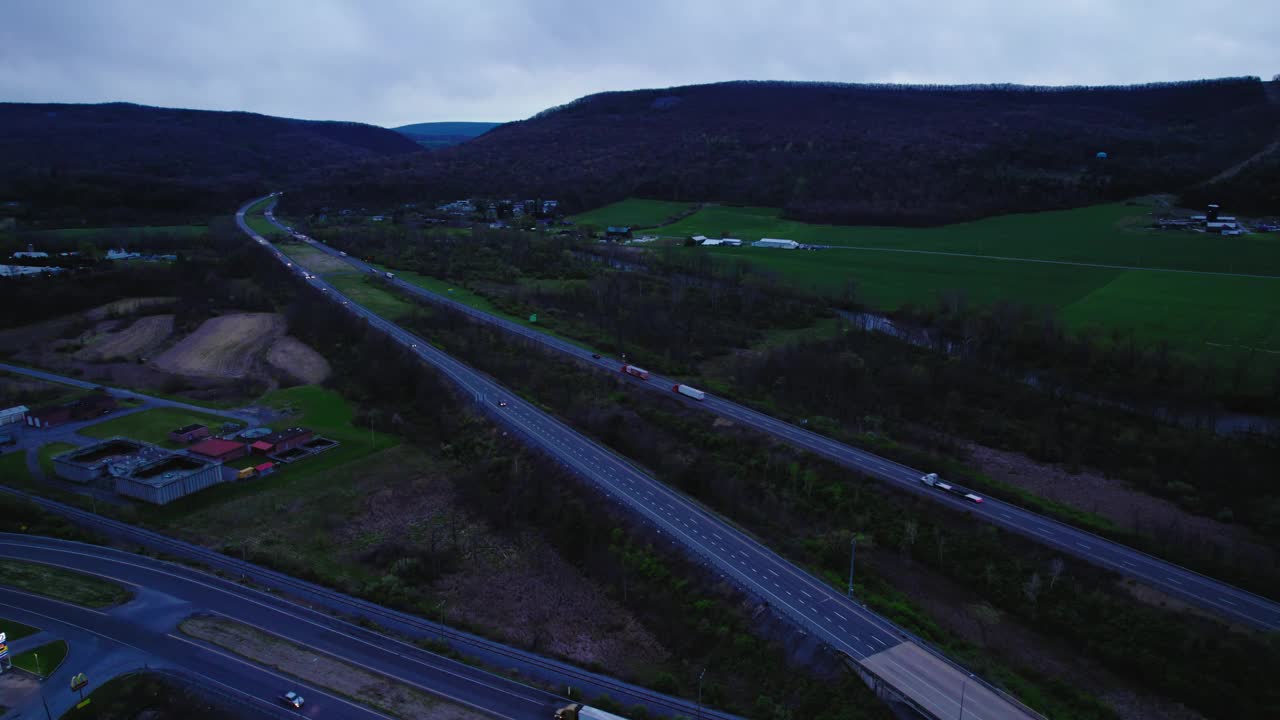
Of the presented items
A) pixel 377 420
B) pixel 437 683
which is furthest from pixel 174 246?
pixel 437 683

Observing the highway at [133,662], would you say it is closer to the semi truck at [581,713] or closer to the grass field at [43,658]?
the grass field at [43,658]

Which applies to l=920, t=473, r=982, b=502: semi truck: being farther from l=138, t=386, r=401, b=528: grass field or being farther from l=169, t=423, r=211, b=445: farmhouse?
l=169, t=423, r=211, b=445: farmhouse

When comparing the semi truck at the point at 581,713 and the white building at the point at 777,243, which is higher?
the white building at the point at 777,243

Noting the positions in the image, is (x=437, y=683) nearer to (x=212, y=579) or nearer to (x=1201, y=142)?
(x=212, y=579)

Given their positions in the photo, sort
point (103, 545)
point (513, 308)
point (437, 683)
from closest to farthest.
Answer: point (437, 683) → point (103, 545) → point (513, 308)

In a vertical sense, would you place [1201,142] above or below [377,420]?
above

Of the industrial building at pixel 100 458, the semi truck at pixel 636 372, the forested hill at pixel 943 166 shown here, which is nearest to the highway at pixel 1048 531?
the semi truck at pixel 636 372

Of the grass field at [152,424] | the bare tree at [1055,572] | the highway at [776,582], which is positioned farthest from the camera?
the grass field at [152,424]
